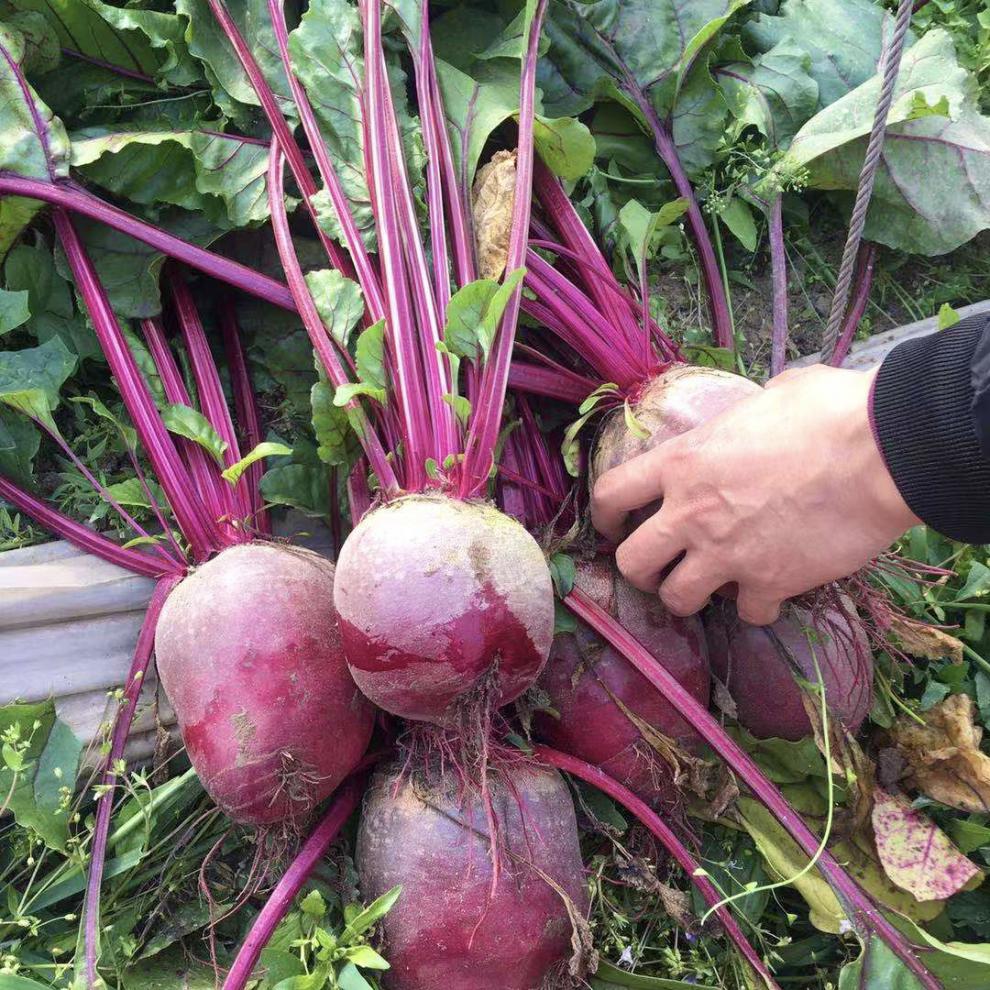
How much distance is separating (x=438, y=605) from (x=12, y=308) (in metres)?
1.36

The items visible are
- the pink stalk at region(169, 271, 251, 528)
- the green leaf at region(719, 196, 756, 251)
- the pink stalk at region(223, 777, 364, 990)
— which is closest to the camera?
the pink stalk at region(223, 777, 364, 990)

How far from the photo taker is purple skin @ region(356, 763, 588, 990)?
66.2 inches

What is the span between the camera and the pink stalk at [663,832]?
5.52 ft

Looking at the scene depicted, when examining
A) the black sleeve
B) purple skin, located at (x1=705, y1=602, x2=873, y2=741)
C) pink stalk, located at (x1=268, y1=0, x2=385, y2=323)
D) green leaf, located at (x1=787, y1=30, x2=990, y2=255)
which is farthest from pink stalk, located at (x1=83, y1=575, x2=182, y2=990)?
green leaf, located at (x1=787, y1=30, x2=990, y2=255)

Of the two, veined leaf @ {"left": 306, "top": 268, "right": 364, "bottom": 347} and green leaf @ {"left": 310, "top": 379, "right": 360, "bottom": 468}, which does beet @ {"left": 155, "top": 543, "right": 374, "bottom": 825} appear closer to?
green leaf @ {"left": 310, "top": 379, "right": 360, "bottom": 468}

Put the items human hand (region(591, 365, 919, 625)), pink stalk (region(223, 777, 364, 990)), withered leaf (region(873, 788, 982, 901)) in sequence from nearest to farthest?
1. human hand (region(591, 365, 919, 625))
2. pink stalk (region(223, 777, 364, 990))
3. withered leaf (region(873, 788, 982, 901))

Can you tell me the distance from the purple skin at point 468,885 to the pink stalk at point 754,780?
0.36m

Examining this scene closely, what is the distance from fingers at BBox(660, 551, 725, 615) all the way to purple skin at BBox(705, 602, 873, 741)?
0.81 feet

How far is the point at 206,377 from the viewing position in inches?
84.0

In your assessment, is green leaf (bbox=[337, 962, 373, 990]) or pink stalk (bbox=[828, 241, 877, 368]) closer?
green leaf (bbox=[337, 962, 373, 990])

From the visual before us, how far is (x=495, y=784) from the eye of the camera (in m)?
A: 1.76

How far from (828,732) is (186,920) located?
1479 mm

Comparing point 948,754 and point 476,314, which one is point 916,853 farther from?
point 476,314

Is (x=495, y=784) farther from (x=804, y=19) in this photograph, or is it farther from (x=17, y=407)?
(x=804, y=19)
